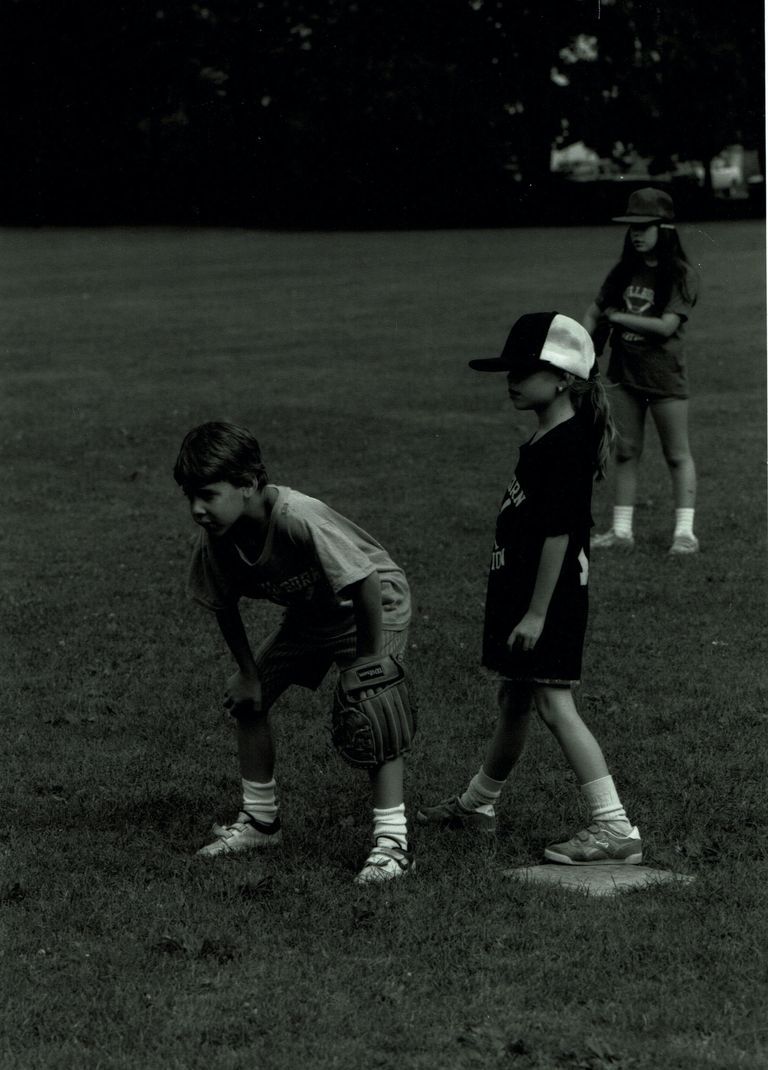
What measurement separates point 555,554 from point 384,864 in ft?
3.49

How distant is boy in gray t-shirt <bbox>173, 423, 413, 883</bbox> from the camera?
441 cm

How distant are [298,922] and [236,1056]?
766mm

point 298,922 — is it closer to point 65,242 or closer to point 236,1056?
point 236,1056

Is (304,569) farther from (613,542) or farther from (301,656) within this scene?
(613,542)

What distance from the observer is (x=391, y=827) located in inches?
184

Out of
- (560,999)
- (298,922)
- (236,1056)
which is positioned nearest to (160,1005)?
(236,1056)

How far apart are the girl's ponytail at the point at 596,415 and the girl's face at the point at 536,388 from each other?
7cm

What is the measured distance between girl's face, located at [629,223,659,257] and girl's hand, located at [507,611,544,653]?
4350 millimetres

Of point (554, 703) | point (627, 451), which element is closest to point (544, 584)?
point (554, 703)

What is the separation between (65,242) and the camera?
3728cm

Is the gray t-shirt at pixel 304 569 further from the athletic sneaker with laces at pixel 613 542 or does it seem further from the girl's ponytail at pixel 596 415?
the athletic sneaker with laces at pixel 613 542

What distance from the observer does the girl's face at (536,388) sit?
4.61 m

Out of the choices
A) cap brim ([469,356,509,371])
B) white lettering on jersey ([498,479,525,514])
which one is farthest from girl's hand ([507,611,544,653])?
cap brim ([469,356,509,371])

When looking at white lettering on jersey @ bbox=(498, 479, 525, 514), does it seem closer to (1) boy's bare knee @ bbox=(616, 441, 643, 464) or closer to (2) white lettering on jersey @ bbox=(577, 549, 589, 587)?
(2) white lettering on jersey @ bbox=(577, 549, 589, 587)
